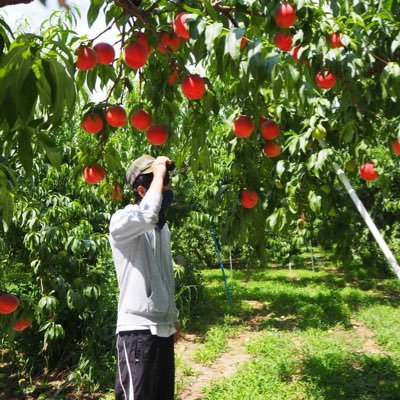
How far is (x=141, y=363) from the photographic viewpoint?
192 cm

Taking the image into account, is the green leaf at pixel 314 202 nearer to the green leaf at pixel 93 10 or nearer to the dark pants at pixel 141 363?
the dark pants at pixel 141 363

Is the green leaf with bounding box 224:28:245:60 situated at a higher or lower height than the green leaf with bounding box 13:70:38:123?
higher

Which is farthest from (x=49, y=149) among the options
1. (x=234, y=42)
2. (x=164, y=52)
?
(x=164, y=52)

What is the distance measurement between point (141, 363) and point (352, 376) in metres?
2.37

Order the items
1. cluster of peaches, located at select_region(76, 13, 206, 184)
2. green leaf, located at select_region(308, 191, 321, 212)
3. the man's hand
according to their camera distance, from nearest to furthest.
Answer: cluster of peaches, located at select_region(76, 13, 206, 184) → the man's hand → green leaf, located at select_region(308, 191, 321, 212)

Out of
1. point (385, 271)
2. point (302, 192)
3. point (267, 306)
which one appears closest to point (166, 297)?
point (302, 192)

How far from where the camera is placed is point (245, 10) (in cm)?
135

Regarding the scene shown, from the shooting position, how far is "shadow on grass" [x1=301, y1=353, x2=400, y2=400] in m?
3.34

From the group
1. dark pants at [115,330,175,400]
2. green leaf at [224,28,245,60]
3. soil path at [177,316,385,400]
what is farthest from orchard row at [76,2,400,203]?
soil path at [177,316,385,400]

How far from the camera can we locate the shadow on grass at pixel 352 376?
334 cm

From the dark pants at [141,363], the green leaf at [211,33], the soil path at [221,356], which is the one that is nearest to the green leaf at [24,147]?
the green leaf at [211,33]

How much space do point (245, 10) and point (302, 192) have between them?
4.18ft

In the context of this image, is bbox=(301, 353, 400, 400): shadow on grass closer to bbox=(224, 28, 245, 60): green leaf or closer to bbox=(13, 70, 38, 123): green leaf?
bbox=(224, 28, 245, 60): green leaf

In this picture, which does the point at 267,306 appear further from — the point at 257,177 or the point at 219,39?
the point at 219,39
